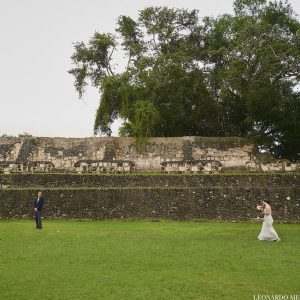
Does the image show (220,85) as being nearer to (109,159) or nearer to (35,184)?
(109,159)

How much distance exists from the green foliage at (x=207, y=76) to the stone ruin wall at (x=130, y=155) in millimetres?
1331

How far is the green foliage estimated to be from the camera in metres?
28.7

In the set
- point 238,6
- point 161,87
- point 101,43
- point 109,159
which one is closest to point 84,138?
point 109,159

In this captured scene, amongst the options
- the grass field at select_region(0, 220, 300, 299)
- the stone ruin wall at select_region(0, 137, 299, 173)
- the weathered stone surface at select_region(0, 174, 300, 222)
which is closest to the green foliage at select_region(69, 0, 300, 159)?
the stone ruin wall at select_region(0, 137, 299, 173)

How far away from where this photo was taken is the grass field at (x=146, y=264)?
322 inches

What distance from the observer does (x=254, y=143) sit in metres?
28.6

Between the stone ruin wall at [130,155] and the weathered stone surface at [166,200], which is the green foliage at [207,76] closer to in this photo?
the stone ruin wall at [130,155]

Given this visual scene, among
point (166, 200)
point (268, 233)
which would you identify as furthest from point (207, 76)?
point (268, 233)

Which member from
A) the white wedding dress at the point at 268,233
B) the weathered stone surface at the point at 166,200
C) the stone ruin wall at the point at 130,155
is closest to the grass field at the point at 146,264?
the white wedding dress at the point at 268,233

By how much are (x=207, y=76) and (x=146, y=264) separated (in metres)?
25.9

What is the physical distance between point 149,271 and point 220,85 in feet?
82.5

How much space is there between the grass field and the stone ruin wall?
10.8 m

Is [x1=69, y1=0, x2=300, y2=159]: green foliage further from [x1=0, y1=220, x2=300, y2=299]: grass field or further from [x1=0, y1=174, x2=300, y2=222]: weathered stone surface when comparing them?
[x1=0, y1=220, x2=300, y2=299]: grass field

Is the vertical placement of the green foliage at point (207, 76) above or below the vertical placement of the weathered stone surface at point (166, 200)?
above
